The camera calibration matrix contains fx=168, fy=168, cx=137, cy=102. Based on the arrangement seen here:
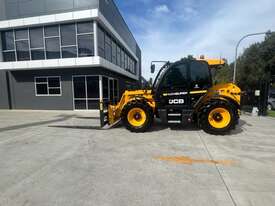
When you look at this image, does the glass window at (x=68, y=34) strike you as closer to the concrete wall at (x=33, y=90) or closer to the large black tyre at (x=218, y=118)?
the concrete wall at (x=33, y=90)

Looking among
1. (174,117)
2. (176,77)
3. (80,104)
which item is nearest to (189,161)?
(174,117)

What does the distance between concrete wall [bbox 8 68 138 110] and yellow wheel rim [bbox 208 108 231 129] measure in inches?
345

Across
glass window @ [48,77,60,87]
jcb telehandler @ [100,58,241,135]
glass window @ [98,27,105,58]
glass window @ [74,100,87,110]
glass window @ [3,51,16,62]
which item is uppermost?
glass window @ [98,27,105,58]

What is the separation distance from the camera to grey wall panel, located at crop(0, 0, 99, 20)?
11.2 meters

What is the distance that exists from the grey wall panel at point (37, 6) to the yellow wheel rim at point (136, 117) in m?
8.40

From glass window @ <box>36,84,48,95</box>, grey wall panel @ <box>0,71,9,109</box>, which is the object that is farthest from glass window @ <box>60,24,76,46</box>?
grey wall panel @ <box>0,71,9,109</box>

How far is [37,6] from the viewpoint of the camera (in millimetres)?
11859

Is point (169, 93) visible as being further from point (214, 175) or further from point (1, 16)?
point (1, 16)

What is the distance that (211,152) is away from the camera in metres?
4.46

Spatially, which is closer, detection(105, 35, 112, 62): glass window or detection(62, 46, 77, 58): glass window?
detection(62, 46, 77, 58): glass window

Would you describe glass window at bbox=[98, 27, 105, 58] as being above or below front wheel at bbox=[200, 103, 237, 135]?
above

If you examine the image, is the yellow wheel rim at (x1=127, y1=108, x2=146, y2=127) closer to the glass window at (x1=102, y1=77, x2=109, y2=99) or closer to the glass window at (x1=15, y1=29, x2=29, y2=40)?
the glass window at (x1=102, y1=77, x2=109, y2=99)

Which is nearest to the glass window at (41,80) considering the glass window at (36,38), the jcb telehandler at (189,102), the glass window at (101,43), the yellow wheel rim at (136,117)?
the glass window at (36,38)

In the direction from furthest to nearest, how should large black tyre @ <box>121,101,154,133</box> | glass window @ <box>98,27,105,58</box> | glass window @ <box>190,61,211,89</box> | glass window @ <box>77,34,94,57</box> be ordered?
glass window @ <box>98,27,105,58</box> → glass window @ <box>77,34,94,57</box> → large black tyre @ <box>121,101,154,133</box> → glass window @ <box>190,61,211,89</box>
